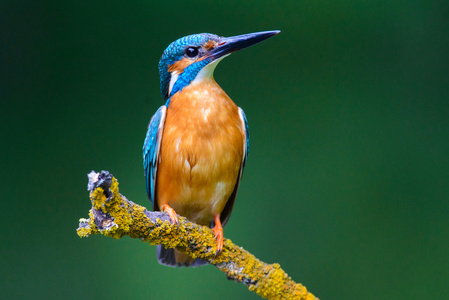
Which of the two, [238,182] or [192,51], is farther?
[238,182]

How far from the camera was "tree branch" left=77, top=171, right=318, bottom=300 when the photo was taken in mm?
1482

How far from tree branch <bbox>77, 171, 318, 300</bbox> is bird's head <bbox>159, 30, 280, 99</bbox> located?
25.0 inches

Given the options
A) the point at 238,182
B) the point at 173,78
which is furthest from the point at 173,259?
the point at 173,78

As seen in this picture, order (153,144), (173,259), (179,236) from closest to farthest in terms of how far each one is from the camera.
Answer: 1. (179,236)
2. (153,144)
3. (173,259)

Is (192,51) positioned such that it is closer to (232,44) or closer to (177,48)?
(177,48)

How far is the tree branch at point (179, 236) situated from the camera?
4.86 feet

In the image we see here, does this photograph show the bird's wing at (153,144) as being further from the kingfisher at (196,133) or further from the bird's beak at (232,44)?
the bird's beak at (232,44)

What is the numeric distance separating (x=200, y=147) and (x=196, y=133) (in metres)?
0.06

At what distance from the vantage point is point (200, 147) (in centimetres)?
202

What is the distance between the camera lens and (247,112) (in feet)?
11.0

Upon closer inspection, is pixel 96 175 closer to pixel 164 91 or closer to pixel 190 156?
pixel 190 156

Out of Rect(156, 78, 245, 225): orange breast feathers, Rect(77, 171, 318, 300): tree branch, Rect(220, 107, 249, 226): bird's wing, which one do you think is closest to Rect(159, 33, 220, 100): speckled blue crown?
Rect(156, 78, 245, 225): orange breast feathers

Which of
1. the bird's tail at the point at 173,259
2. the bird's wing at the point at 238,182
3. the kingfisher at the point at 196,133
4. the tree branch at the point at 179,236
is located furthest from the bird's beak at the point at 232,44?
the bird's tail at the point at 173,259

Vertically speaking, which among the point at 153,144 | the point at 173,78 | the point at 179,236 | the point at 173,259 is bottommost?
the point at 173,259
